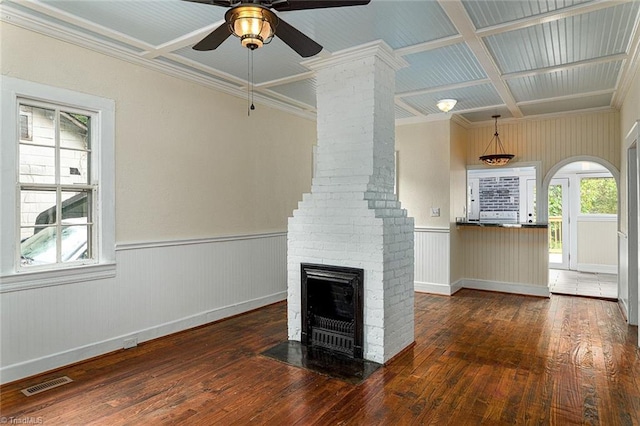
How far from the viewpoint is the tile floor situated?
6.18m

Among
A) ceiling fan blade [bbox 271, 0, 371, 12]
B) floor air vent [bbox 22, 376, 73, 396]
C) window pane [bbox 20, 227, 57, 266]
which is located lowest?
floor air vent [bbox 22, 376, 73, 396]

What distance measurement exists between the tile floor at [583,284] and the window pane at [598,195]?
1.34 m

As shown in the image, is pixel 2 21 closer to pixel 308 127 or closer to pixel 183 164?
pixel 183 164

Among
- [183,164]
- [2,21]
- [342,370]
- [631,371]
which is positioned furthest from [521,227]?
[2,21]

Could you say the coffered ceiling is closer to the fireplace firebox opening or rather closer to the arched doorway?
the fireplace firebox opening

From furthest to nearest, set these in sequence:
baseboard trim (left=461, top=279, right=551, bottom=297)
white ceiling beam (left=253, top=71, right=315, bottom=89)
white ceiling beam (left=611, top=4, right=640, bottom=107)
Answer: baseboard trim (left=461, top=279, right=551, bottom=297), white ceiling beam (left=253, top=71, right=315, bottom=89), white ceiling beam (left=611, top=4, right=640, bottom=107)

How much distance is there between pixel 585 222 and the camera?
8211mm

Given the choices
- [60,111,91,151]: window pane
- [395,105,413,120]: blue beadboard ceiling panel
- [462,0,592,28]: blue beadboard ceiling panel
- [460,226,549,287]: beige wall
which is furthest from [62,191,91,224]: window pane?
[460,226,549,287]: beige wall

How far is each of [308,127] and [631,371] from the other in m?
4.91

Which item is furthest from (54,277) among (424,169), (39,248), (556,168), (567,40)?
(556,168)

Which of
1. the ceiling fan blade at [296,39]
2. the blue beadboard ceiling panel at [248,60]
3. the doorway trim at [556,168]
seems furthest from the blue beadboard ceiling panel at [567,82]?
the ceiling fan blade at [296,39]

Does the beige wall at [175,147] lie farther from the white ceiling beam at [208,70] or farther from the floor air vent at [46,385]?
the floor air vent at [46,385]

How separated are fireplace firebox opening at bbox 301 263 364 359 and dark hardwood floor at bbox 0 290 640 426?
15.8 inches

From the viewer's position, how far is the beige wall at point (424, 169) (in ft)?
20.3
